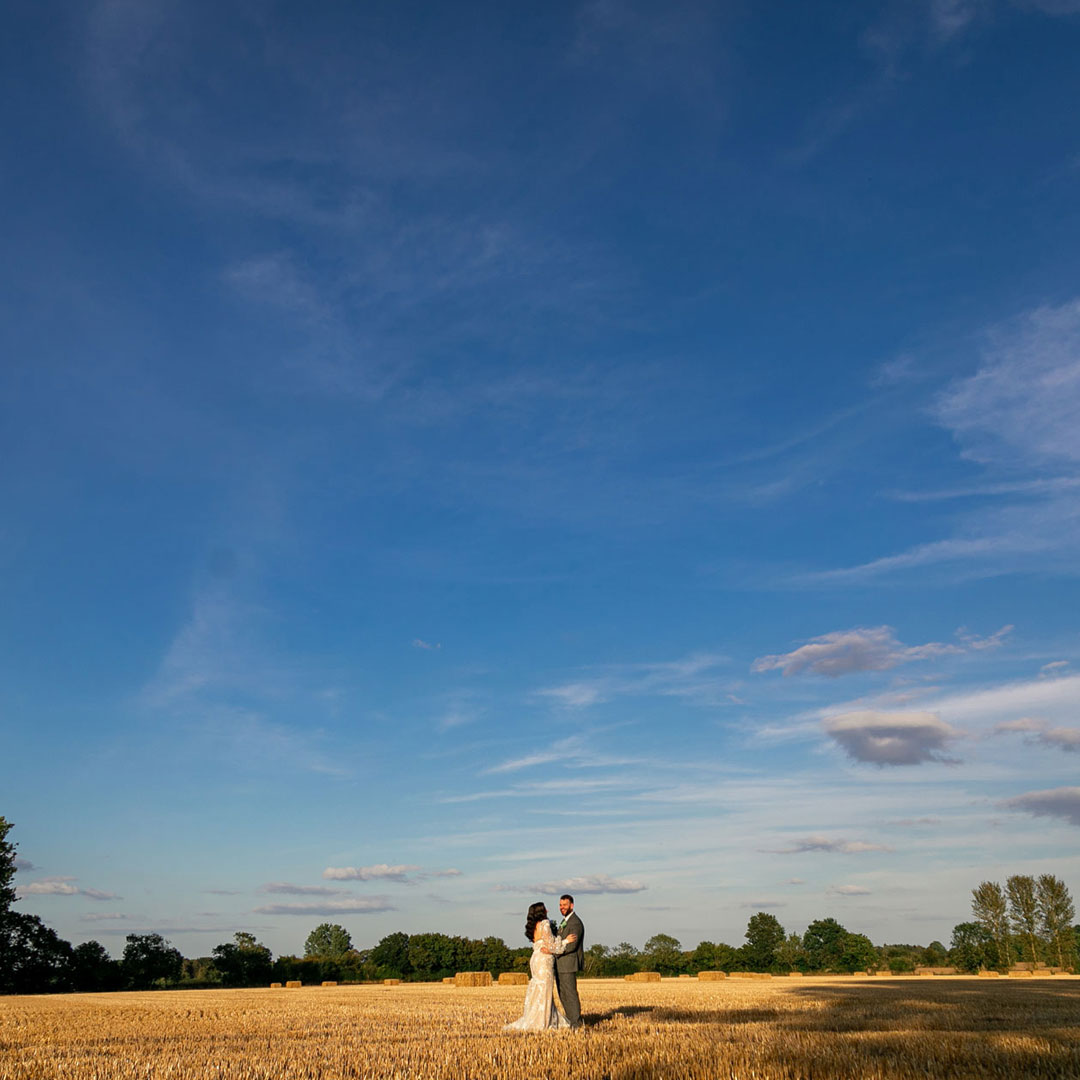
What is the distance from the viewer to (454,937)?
111m

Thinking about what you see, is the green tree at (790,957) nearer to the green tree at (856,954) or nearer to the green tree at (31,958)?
the green tree at (856,954)

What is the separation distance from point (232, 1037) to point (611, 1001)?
13901 mm

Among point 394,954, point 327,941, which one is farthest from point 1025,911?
point 327,941

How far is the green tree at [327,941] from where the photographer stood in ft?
618

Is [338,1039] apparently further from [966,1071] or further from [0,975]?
[0,975]

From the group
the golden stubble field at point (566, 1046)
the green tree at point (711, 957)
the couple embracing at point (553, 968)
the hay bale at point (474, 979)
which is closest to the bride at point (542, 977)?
the couple embracing at point (553, 968)

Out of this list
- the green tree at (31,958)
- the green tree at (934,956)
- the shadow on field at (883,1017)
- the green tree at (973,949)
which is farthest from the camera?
the green tree at (934,956)

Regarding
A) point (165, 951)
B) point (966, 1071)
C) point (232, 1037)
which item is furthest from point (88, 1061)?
point (165, 951)

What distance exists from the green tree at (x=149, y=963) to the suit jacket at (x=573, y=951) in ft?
261

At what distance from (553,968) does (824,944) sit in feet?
465

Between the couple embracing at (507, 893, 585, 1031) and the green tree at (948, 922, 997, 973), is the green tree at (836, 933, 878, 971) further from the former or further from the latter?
the couple embracing at (507, 893, 585, 1031)

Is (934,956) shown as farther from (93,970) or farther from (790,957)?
(93,970)

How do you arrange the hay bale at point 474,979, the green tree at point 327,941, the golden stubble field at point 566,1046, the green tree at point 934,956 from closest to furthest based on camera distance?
the golden stubble field at point 566,1046 → the hay bale at point 474,979 → the green tree at point 934,956 → the green tree at point 327,941

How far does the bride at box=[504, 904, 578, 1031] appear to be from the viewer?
1459 centimetres
